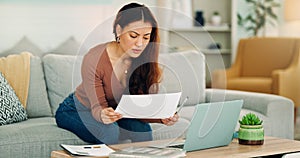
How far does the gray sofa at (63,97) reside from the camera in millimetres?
2557

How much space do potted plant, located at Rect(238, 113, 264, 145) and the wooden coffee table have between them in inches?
1.1

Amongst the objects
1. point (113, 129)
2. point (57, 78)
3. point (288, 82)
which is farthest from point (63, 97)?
point (288, 82)

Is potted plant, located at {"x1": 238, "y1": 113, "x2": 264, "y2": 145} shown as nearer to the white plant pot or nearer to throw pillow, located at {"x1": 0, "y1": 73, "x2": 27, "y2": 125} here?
throw pillow, located at {"x1": 0, "y1": 73, "x2": 27, "y2": 125}

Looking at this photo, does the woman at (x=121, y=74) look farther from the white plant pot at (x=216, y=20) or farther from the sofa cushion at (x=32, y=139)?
the white plant pot at (x=216, y=20)

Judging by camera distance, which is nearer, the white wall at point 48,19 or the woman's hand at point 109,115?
the woman's hand at point 109,115

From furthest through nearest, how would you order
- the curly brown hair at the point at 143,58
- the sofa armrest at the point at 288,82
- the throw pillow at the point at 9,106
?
1. the sofa armrest at the point at 288,82
2. the throw pillow at the point at 9,106
3. the curly brown hair at the point at 143,58

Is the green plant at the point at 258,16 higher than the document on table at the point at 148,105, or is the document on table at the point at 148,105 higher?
the green plant at the point at 258,16

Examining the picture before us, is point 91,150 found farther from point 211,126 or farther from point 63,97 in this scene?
point 63,97

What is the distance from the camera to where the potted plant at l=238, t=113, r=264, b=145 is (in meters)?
2.48

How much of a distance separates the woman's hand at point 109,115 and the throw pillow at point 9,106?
75cm

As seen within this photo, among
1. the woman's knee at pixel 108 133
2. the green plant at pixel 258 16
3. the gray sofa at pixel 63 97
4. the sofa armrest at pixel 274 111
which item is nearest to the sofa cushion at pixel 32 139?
the gray sofa at pixel 63 97

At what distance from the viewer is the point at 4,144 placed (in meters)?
2.70

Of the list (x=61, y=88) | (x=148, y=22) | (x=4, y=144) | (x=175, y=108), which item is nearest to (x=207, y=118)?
(x=175, y=108)

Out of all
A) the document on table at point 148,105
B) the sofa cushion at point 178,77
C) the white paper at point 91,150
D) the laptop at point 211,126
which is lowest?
the white paper at point 91,150
